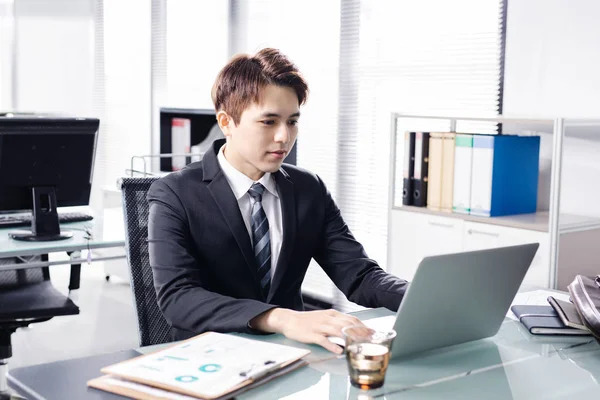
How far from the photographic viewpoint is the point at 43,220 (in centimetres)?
312

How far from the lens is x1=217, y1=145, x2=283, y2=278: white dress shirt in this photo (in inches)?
77.1

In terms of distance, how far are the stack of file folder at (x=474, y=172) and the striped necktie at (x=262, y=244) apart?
1.41 meters

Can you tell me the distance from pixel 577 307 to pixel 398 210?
6.24ft

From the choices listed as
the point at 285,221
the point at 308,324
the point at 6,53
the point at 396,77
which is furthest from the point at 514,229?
the point at 6,53

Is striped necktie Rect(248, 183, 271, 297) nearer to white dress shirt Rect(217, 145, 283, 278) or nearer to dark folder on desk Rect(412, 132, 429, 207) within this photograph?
white dress shirt Rect(217, 145, 283, 278)

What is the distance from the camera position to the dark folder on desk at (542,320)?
5.25ft

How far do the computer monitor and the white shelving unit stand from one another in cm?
134

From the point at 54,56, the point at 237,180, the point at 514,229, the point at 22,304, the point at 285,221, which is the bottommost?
the point at 22,304

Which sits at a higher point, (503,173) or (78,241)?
(503,173)

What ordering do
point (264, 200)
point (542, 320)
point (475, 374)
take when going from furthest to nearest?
point (264, 200) → point (542, 320) → point (475, 374)

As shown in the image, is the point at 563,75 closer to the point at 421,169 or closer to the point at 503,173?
the point at 503,173

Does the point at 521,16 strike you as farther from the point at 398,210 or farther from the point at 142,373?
the point at 142,373

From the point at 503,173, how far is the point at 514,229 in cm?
25

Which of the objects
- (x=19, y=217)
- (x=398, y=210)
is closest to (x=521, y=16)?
(x=398, y=210)
